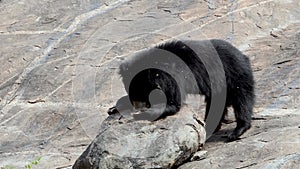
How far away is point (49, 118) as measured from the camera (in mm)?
7254

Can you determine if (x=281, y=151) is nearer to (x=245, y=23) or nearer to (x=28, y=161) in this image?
(x=28, y=161)

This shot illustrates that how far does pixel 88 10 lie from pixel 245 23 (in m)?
2.70

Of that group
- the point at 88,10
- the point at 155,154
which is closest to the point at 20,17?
the point at 88,10

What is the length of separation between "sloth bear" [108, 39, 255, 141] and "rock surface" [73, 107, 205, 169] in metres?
0.28

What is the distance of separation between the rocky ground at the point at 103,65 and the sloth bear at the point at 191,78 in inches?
12.3

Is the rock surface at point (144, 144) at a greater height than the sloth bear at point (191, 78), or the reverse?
the sloth bear at point (191, 78)

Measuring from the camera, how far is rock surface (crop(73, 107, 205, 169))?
498cm

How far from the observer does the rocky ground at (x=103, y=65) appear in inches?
226

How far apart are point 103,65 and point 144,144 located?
10.8ft

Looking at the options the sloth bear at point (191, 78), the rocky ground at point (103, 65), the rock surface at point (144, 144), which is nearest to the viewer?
the rock surface at point (144, 144)

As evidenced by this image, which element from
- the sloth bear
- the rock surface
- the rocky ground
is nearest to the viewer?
the rock surface

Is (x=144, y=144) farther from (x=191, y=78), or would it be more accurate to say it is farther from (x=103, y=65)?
(x=103, y=65)

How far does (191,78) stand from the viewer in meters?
5.79

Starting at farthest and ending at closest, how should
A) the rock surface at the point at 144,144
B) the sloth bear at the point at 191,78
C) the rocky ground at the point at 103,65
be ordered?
1. the rocky ground at the point at 103,65
2. the sloth bear at the point at 191,78
3. the rock surface at the point at 144,144
